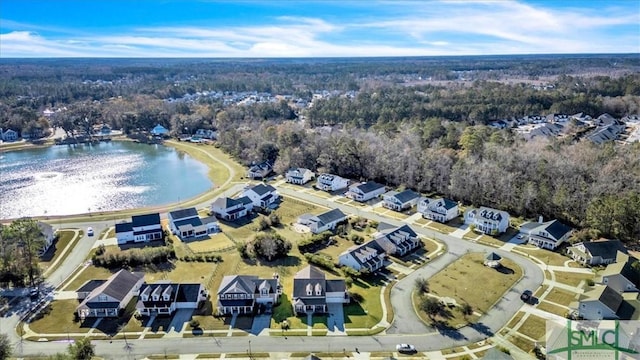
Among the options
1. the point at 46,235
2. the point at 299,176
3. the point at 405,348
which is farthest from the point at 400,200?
the point at 46,235

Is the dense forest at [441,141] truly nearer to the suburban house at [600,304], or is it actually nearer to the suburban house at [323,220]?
the suburban house at [600,304]

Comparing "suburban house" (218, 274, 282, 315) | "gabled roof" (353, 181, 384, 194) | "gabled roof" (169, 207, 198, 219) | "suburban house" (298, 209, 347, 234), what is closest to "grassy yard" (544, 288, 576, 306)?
"suburban house" (218, 274, 282, 315)

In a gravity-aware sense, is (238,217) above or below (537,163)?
below

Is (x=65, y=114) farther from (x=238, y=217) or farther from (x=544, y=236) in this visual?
(x=544, y=236)

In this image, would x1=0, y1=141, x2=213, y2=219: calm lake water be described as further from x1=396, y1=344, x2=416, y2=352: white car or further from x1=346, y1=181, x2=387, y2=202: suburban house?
x1=396, y1=344, x2=416, y2=352: white car

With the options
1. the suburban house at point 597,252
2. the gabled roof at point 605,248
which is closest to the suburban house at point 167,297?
the suburban house at point 597,252

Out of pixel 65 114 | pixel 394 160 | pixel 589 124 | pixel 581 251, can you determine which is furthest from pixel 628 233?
pixel 65 114
